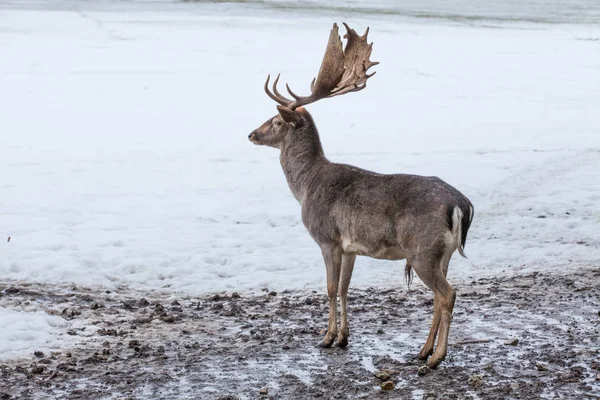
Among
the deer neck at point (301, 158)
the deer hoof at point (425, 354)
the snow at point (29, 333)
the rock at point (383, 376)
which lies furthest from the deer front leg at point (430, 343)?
the snow at point (29, 333)

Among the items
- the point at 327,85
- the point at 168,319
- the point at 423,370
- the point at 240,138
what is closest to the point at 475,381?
the point at 423,370

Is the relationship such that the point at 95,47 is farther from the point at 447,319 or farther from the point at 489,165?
the point at 447,319

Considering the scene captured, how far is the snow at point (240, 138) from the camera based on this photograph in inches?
405

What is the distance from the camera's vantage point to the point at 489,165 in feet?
49.6

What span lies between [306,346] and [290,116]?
1.99 meters

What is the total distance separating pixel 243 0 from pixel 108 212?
22.6m

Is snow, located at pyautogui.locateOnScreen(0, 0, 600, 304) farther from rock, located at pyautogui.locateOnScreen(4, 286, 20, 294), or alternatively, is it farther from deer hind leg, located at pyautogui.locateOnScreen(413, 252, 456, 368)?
deer hind leg, located at pyautogui.locateOnScreen(413, 252, 456, 368)

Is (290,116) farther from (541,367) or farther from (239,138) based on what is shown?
(239,138)

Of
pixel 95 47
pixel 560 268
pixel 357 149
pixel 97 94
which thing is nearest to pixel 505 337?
pixel 560 268

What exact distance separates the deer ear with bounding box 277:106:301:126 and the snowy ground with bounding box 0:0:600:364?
207 cm

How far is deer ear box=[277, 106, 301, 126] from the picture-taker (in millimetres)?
7840

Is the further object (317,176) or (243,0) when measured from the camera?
(243,0)

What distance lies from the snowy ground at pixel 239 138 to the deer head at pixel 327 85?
1.86 metres

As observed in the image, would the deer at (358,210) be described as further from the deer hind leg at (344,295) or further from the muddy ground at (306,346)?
the muddy ground at (306,346)
